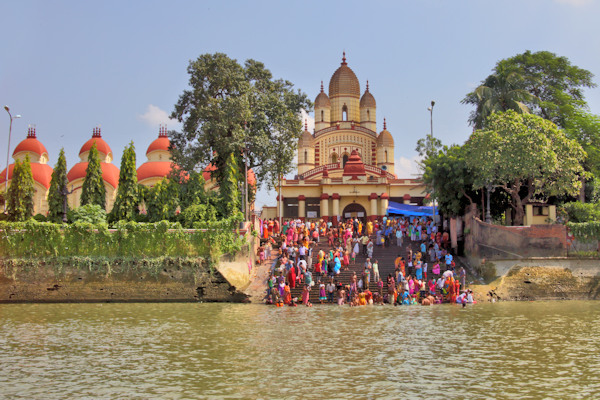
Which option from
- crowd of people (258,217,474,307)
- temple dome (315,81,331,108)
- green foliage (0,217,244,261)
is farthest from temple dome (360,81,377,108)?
green foliage (0,217,244,261)

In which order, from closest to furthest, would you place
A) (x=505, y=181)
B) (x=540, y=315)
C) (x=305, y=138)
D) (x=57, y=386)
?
(x=57, y=386)
(x=540, y=315)
(x=505, y=181)
(x=305, y=138)

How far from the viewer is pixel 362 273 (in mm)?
24828

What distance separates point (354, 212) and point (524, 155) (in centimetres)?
1997

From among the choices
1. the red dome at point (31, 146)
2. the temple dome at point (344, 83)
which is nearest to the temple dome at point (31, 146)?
the red dome at point (31, 146)

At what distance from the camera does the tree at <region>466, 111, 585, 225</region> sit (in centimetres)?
2548

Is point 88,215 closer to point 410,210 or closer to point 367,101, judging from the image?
point 410,210

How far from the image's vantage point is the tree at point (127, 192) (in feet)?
97.6

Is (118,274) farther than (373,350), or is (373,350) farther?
(118,274)

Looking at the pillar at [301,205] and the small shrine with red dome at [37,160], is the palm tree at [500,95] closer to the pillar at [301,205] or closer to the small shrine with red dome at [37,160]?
the pillar at [301,205]

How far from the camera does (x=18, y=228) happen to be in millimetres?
25656

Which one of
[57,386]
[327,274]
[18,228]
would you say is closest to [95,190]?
[18,228]

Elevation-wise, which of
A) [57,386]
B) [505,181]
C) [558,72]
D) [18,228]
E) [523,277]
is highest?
[558,72]

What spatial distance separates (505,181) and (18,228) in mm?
19191

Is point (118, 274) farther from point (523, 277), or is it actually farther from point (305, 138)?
point (305, 138)
